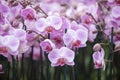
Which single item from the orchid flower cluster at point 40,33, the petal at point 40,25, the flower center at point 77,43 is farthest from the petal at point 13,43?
the flower center at point 77,43

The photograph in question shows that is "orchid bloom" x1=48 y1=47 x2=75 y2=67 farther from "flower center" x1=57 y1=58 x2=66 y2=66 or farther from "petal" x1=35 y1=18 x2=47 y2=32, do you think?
"petal" x1=35 y1=18 x2=47 y2=32

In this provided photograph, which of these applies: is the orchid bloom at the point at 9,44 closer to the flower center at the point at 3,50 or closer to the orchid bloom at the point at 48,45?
the flower center at the point at 3,50

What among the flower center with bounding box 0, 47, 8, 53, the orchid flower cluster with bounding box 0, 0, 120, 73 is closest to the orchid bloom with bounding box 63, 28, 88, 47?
the orchid flower cluster with bounding box 0, 0, 120, 73

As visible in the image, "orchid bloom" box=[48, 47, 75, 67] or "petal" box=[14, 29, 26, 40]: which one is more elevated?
"petal" box=[14, 29, 26, 40]

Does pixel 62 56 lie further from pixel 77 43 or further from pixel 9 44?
pixel 9 44

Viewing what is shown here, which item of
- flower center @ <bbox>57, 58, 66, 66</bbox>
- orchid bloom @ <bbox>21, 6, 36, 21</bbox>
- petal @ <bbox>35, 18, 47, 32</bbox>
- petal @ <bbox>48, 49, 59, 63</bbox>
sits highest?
orchid bloom @ <bbox>21, 6, 36, 21</bbox>

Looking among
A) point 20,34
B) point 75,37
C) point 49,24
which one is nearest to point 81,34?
point 75,37

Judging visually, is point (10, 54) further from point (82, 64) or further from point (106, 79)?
point (82, 64)

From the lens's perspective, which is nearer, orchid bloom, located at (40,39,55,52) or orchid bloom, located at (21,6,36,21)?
orchid bloom, located at (40,39,55,52)

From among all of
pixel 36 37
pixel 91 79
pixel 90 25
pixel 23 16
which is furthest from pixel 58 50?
pixel 91 79
